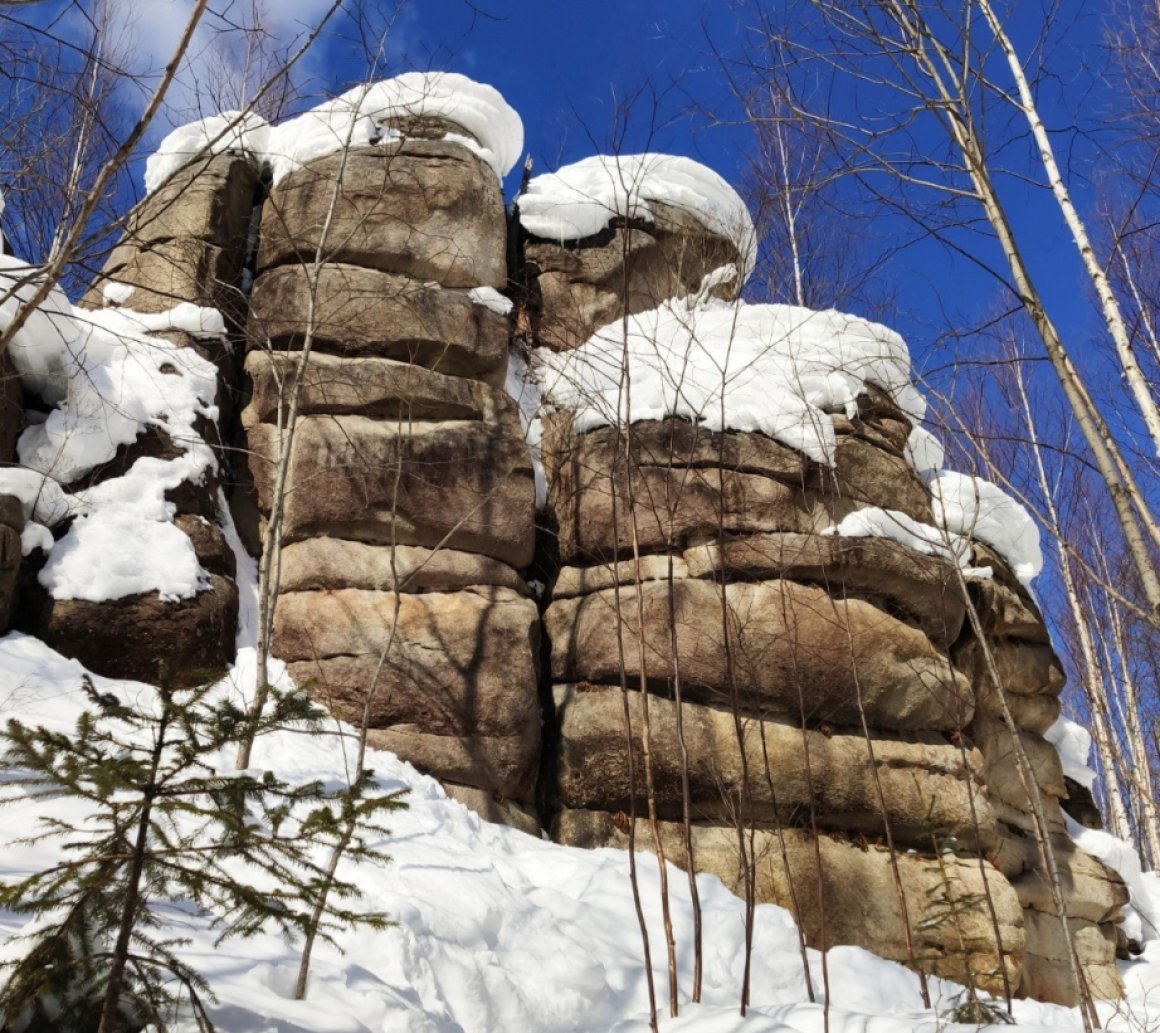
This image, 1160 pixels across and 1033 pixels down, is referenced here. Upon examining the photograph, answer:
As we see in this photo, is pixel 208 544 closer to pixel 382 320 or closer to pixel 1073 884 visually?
pixel 382 320

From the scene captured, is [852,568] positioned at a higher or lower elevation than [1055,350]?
higher

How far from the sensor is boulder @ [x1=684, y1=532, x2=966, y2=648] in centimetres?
852

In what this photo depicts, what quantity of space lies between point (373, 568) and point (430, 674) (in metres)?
1.16

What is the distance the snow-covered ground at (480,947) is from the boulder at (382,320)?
2.88 meters

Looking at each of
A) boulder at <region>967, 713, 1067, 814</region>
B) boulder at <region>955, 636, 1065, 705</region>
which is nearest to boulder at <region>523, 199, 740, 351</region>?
boulder at <region>955, 636, 1065, 705</region>

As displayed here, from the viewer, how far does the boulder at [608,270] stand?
462 inches

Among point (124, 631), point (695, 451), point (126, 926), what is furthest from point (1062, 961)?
point (126, 926)

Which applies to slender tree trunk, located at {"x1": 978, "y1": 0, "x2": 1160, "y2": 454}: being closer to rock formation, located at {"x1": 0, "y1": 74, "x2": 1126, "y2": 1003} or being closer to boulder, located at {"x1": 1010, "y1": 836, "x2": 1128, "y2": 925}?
rock formation, located at {"x1": 0, "y1": 74, "x2": 1126, "y2": 1003}

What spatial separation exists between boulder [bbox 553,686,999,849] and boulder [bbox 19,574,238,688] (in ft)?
10.4

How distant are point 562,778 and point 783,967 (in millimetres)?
2307

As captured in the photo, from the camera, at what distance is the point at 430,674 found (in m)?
7.88

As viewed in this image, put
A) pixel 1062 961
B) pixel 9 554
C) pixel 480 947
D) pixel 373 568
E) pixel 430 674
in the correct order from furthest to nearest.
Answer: pixel 1062 961
pixel 373 568
pixel 430 674
pixel 9 554
pixel 480 947

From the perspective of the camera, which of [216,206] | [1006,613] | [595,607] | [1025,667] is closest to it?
[595,607]

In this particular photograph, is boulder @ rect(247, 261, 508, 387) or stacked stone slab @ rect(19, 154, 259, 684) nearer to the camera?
stacked stone slab @ rect(19, 154, 259, 684)
